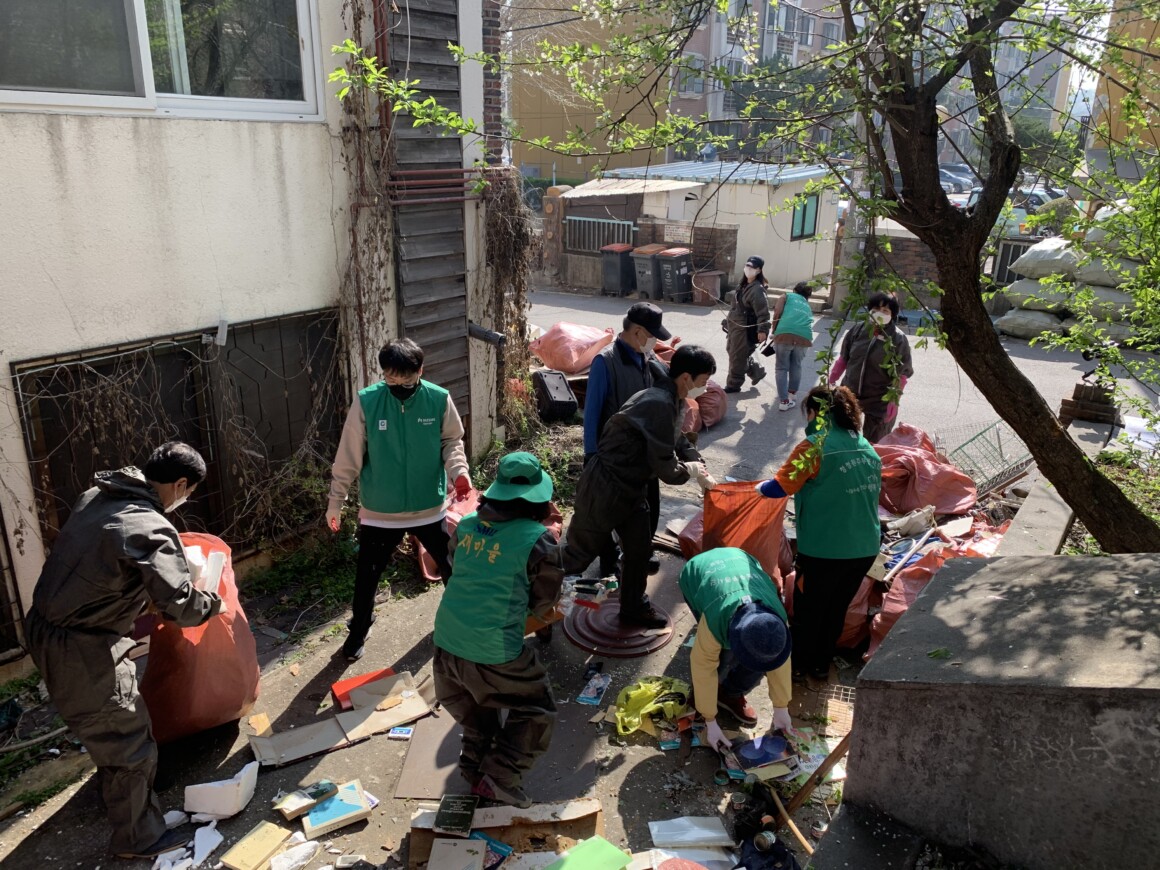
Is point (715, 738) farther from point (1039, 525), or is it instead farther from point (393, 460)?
point (1039, 525)

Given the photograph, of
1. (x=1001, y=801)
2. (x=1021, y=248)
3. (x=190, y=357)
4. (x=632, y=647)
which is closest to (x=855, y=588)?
(x=632, y=647)

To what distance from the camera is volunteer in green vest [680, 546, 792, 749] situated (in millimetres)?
3578

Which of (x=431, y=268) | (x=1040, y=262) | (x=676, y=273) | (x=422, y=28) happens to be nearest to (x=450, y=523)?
(x=431, y=268)

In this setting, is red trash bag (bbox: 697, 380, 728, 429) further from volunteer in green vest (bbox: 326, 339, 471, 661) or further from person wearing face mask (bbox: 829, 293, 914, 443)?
volunteer in green vest (bbox: 326, 339, 471, 661)

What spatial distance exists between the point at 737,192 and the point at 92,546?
16341mm

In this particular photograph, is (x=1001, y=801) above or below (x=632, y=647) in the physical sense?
above

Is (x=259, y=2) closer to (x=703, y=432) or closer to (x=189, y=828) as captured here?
(x=189, y=828)

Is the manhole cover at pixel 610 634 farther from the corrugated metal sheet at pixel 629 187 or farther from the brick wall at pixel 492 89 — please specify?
the corrugated metal sheet at pixel 629 187

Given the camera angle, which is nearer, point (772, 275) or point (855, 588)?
point (855, 588)

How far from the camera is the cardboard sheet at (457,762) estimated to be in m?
3.77

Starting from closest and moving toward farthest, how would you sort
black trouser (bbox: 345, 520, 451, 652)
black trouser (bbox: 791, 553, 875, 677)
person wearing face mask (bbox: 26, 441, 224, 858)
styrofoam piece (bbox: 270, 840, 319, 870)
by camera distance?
person wearing face mask (bbox: 26, 441, 224, 858)
styrofoam piece (bbox: 270, 840, 319, 870)
black trouser (bbox: 791, 553, 875, 677)
black trouser (bbox: 345, 520, 451, 652)

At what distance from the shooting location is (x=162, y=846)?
3373mm

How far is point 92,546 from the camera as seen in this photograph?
3111 millimetres

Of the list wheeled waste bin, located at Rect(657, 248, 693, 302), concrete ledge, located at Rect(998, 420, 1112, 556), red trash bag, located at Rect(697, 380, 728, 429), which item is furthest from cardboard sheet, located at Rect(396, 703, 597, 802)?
wheeled waste bin, located at Rect(657, 248, 693, 302)
